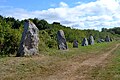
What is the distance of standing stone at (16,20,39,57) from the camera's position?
2586 cm

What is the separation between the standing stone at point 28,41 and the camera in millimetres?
25859

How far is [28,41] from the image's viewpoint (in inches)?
1049

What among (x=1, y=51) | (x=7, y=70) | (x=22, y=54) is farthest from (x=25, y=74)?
(x=1, y=51)

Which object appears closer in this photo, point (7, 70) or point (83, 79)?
point (83, 79)

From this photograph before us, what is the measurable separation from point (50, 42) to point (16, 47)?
36.9ft

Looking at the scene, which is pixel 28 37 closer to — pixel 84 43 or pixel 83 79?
pixel 83 79

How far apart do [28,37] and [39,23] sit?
53.2 m

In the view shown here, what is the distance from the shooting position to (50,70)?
18.1 meters

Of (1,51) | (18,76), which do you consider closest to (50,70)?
(18,76)

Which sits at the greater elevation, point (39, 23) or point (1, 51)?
point (39, 23)

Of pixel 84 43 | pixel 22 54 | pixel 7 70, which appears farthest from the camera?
pixel 84 43

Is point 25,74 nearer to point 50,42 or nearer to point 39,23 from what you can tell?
point 50,42

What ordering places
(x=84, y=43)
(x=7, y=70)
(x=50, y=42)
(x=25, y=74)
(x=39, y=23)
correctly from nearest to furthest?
(x=25, y=74) < (x=7, y=70) < (x=50, y=42) < (x=84, y=43) < (x=39, y=23)

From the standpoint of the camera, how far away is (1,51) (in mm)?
27797
